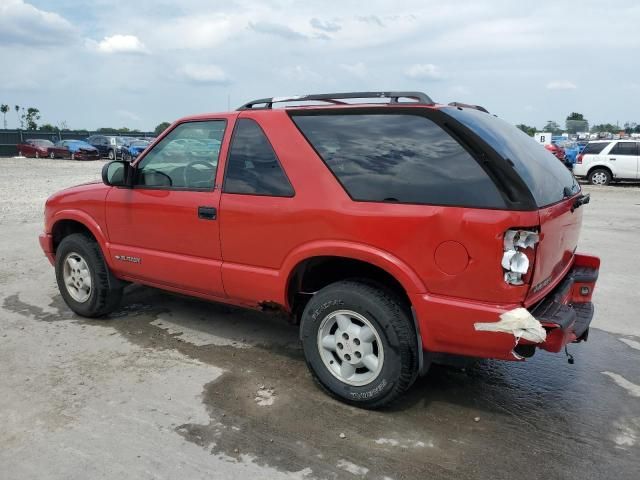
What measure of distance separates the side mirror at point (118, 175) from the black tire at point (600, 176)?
18.7 metres

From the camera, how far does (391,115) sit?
11.0ft

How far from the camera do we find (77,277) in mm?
5020

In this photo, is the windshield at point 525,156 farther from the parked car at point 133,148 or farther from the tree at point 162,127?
the parked car at point 133,148

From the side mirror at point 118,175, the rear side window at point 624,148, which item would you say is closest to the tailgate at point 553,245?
the side mirror at point 118,175

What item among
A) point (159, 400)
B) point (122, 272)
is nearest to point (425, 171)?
point (159, 400)

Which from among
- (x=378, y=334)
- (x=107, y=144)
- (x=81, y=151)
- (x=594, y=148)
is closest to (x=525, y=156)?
(x=378, y=334)

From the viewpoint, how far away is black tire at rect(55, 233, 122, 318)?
15.9ft

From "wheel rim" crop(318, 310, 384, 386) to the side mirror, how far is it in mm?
2107

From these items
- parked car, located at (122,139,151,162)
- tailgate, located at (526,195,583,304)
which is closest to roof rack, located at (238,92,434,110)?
tailgate, located at (526,195,583,304)

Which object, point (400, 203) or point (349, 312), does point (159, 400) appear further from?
point (400, 203)

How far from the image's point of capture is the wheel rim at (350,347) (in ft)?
11.0

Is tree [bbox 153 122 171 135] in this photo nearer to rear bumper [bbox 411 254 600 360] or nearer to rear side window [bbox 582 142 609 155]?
rear bumper [bbox 411 254 600 360]

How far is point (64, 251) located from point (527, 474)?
422cm

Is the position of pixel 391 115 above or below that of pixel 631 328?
above
